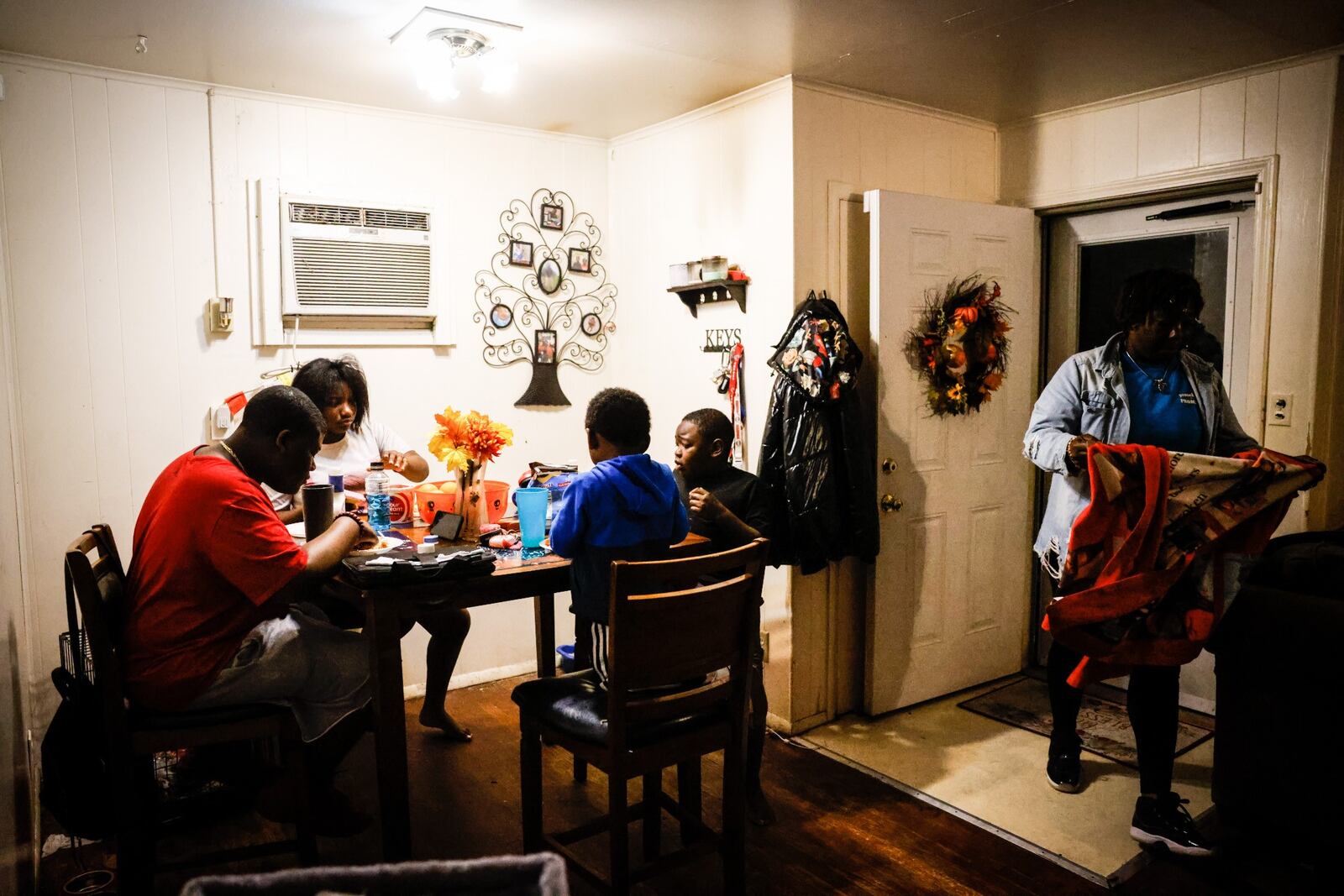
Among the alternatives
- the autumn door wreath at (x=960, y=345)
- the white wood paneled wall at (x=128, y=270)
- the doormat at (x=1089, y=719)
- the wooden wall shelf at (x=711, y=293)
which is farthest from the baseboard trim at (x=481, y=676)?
Result: the autumn door wreath at (x=960, y=345)

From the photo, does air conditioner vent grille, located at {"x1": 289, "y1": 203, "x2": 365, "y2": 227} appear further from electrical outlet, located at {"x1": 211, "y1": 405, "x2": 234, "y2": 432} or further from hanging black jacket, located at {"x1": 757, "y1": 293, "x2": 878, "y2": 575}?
hanging black jacket, located at {"x1": 757, "y1": 293, "x2": 878, "y2": 575}

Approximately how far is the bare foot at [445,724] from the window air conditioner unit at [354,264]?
4.86ft

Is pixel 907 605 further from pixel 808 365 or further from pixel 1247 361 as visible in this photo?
pixel 1247 361

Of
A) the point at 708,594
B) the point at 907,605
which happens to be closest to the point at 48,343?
the point at 708,594

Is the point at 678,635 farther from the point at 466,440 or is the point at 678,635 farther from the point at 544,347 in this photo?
the point at 544,347

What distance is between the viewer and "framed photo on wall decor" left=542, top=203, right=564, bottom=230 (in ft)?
12.9

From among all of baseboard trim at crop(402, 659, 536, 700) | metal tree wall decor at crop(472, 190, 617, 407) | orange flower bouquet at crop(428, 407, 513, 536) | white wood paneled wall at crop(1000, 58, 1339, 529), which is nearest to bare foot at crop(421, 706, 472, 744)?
baseboard trim at crop(402, 659, 536, 700)

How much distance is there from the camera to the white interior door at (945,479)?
329cm

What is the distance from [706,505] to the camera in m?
2.65

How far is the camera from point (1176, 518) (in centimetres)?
243

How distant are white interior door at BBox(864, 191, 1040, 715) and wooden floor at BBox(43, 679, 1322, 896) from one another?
673 mm

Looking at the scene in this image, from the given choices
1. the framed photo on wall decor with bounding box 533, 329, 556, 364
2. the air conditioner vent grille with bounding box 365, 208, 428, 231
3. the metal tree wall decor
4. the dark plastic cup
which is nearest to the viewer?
the dark plastic cup

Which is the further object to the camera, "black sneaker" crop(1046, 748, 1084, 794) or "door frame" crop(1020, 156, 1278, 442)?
"door frame" crop(1020, 156, 1278, 442)

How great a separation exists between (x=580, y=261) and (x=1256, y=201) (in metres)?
2.56
